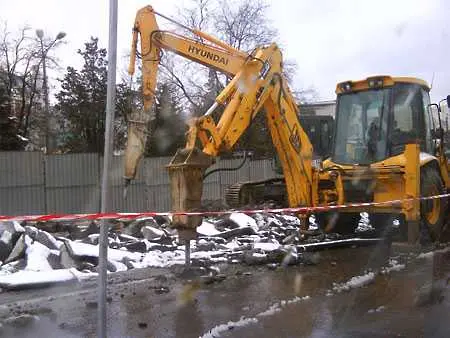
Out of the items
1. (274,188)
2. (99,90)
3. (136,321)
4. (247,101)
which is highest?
(99,90)

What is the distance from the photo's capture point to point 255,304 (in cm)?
742

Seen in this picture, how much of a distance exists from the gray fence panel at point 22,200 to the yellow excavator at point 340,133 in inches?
422

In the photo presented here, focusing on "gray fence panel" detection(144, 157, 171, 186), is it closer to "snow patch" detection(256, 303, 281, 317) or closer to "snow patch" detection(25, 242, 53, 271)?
"snow patch" detection(25, 242, 53, 271)

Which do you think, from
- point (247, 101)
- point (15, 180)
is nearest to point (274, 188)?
point (247, 101)

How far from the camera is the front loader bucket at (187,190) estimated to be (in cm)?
859

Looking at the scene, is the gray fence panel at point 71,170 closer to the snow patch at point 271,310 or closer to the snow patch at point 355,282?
the snow patch at point 355,282

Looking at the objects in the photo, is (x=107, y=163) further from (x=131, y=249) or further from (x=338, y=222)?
(x=338, y=222)

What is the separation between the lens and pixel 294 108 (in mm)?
11852

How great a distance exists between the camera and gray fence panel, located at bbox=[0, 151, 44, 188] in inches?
762

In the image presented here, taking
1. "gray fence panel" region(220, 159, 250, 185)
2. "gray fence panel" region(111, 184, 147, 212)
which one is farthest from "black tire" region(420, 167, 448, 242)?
"gray fence panel" region(220, 159, 250, 185)

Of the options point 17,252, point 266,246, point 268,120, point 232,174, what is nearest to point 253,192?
point 268,120

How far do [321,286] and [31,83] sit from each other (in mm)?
28009

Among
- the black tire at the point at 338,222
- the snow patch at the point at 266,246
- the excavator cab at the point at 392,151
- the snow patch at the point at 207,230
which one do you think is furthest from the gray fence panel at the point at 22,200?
the excavator cab at the point at 392,151

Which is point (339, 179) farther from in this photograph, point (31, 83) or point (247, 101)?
point (31, 83)
